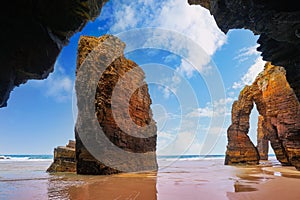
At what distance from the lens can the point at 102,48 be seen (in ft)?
50.6

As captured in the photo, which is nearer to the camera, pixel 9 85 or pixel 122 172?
pixel 9 85

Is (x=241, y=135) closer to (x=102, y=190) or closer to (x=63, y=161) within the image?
(x=63, y=161)

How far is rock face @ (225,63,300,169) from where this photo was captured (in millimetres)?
16516

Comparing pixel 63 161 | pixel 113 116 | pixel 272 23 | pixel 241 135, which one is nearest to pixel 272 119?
pixel 241 135

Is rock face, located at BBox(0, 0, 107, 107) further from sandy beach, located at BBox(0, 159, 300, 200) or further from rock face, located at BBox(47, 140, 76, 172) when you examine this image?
rock face, located at BBox(47, 140, 76, 172)

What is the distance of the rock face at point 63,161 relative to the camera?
17.6 metres

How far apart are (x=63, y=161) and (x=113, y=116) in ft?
21.7

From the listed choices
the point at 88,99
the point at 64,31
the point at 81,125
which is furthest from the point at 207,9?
the point at 81,125

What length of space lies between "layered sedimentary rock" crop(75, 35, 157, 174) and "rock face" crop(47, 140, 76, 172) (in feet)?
13.0

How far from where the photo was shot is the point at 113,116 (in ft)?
49.4

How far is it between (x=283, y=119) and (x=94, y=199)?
16705 millimetres

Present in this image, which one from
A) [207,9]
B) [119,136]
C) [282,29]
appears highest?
[207,9]

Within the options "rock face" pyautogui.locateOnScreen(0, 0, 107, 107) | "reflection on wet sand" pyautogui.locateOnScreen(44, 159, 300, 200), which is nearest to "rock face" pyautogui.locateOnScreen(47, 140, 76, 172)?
"reflection on wet sand" pyautogui.locateOnScreen(44, 159, 300, 200)

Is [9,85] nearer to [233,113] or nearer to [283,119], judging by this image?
[283,119]
